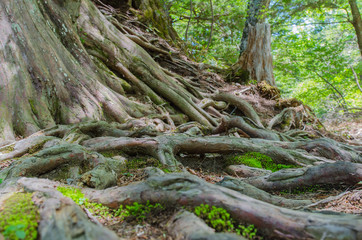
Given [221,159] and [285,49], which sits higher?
[285,49]

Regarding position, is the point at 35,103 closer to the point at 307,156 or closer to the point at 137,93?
the point at 137,93

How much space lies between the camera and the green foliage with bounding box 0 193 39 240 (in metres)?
1.17

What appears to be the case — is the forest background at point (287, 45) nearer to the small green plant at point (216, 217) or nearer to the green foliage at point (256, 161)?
the green foliage at point (256, 161)

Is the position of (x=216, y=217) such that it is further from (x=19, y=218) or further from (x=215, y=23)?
(x=215, y=23)

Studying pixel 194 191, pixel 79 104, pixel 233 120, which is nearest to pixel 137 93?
pixel 79 104

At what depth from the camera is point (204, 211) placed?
59.2 inches

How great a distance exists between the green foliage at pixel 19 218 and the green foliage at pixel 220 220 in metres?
0.88

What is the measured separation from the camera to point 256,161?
3.57 m

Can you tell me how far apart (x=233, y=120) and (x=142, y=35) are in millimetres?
5339

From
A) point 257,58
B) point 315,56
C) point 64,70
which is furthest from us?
point 315,56

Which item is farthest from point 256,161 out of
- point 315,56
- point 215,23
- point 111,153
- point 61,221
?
point 215,23

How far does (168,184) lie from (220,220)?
45cm

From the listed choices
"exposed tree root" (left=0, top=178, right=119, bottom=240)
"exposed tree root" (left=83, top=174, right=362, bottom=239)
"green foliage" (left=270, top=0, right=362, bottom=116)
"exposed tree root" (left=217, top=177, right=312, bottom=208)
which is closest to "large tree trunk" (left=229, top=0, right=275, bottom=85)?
"green foliage" (left=270, top=0, right=362, bottom=116)

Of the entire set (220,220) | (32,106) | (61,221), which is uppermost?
(32,106)
